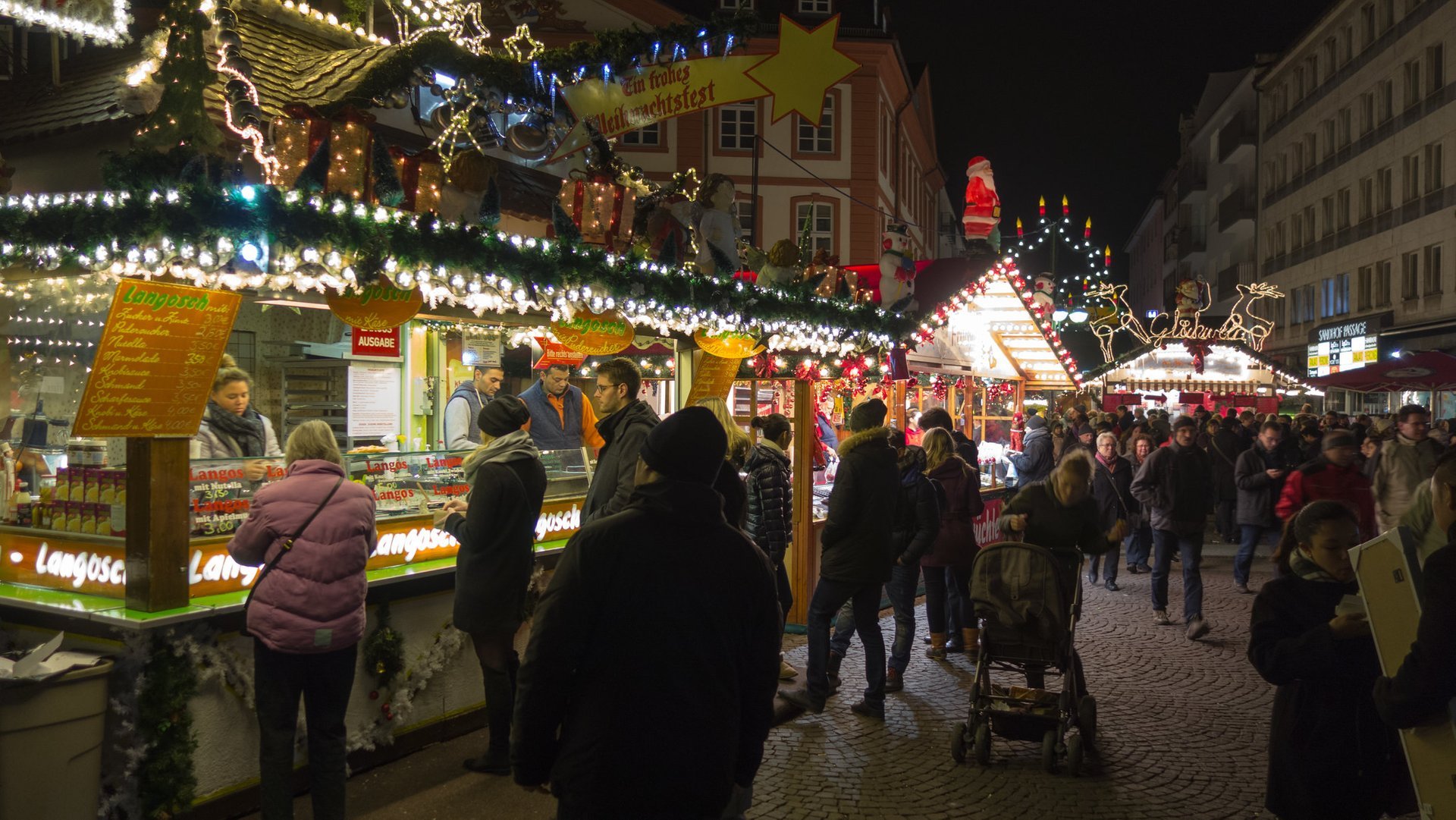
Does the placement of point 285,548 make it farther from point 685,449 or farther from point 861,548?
point 861,548

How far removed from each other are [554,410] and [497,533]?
3445 mm

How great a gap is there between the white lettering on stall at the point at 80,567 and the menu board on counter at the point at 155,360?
765 mm

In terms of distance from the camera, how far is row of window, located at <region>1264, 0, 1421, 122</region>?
111ft

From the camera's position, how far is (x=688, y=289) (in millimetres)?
8359

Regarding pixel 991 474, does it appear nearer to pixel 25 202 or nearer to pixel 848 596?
pixel 848 596

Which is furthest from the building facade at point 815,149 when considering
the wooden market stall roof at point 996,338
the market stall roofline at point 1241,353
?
the wooden market stall roof at point 996,338

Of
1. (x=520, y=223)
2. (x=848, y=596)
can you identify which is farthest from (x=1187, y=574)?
(x=520, y=223)

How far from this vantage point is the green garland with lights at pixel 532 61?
270 inches

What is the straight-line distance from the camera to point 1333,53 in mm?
38281

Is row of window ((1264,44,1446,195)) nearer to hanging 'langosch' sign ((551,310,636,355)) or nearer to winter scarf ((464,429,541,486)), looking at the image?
hanging 'langosch' sign ((551,310,636,355))

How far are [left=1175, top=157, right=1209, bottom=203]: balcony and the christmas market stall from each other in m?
57.3

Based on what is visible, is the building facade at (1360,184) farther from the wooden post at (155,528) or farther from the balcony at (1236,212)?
the wooden post at (155,528)

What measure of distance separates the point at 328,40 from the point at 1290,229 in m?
43.4

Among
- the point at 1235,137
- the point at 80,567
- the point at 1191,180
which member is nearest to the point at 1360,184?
the point at 1235,137
